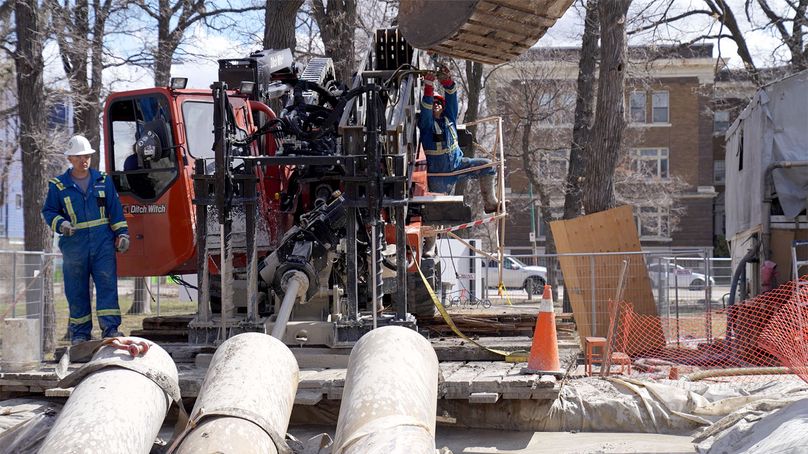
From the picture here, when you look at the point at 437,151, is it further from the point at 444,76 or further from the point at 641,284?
the point at 641,284

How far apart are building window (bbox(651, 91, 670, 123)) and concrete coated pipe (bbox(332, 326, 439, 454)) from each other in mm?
44409

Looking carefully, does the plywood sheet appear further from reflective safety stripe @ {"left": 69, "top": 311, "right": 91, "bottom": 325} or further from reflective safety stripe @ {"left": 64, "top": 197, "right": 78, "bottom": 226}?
reflective safety stripe @ {"left": 64, "top": 197, "right": 78, "bottom": 226}

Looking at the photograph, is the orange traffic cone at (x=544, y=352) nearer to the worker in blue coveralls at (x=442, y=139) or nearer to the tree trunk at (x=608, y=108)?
the worker in blue coveralls at (x=442, y=139)

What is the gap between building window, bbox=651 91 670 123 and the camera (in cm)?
4825

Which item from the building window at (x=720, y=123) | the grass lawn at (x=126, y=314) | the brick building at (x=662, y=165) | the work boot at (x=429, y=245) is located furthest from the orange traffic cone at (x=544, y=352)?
the building window at (x=720, y=123)

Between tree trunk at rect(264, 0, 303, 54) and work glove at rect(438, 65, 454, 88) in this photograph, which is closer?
work glove at rect(438, 65, 454, 88)

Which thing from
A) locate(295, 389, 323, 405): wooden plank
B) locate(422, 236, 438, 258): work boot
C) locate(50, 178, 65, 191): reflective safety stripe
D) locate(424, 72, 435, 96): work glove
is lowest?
locate(295, 389, 323, 405): wooden plank

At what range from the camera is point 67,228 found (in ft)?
29.8

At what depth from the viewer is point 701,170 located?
49938 millimetres

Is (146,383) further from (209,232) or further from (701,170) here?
(701,170)

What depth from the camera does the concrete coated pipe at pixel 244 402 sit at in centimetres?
501

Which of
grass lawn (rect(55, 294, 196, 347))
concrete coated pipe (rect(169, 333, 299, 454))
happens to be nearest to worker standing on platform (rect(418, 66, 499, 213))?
concrete coated pipe (rect(169, 333, 299, 454))

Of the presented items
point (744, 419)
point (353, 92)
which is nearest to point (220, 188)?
point (353, 92)

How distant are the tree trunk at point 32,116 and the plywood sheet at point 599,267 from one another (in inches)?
352
